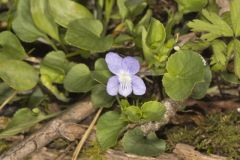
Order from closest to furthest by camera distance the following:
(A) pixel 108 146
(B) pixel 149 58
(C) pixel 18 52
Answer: (A) pixel 108 146 → (B) pixel 149 58 → (C) pixel 18 52

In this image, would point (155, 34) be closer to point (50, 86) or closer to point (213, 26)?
point (213, 26)

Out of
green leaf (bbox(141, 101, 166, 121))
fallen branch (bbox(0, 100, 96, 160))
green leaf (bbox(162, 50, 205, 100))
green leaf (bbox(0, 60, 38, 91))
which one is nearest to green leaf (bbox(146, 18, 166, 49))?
green leaf (bbox(162, 50, 205, 100))

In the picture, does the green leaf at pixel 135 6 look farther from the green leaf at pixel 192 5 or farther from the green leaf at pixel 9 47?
the green leaf at pixel 9 47

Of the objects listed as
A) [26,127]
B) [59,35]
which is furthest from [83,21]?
[26,127]

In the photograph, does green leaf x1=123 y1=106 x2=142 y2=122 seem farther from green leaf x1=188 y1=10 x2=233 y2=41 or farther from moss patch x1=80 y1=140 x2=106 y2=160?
green leaf x1=188 y1=10 x2=233 y2=41

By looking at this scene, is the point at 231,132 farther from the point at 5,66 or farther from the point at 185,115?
the point at 5,66
